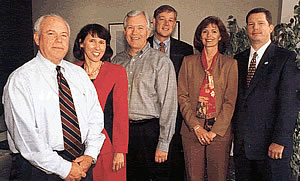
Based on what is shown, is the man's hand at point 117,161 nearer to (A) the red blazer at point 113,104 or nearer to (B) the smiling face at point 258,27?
(A) the red blazer at point 113,104

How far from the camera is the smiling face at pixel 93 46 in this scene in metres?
1.75

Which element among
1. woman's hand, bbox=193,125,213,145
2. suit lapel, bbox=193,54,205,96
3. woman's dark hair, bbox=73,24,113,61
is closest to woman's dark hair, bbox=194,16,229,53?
suit lapel, bbox=193,54,205,96

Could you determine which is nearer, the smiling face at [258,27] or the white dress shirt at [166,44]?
the smiling face at [258,27]

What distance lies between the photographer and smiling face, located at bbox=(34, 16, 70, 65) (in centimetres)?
144

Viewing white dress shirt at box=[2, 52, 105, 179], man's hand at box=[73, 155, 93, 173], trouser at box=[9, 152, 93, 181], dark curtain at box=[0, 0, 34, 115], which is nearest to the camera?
white dress shirt at box=[2, 52, 105, 179]

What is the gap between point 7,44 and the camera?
1782 millimetres

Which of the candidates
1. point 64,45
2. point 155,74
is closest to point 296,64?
point 155,74

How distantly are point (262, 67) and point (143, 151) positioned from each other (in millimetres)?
1153

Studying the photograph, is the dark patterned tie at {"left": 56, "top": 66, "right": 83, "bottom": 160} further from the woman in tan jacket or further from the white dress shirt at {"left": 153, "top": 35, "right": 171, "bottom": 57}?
the white dress shirt at {"left": 153, "top": 35, "right": 171, "bottom": 57}

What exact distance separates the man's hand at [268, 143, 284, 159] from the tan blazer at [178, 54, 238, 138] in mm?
360

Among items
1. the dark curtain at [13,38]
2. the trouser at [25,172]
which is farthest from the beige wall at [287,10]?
the trouser at [25,172]

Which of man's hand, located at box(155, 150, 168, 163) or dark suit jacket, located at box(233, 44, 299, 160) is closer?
dark suit jacket, located at box(233, 44, 299, 160)

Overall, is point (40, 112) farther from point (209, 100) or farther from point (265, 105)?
point (265, 105)

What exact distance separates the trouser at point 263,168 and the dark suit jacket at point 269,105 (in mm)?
51
